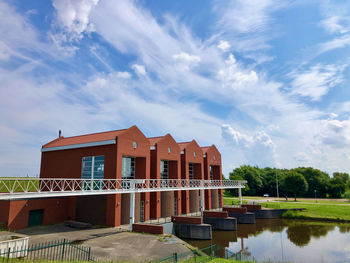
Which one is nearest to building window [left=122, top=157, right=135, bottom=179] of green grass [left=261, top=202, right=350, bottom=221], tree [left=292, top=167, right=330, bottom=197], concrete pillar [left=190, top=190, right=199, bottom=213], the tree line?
concrete pillar [left=190, top=190, right=199, bottom=213]

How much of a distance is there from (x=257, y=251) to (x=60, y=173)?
22.8 m

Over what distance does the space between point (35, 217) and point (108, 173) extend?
7685 mm

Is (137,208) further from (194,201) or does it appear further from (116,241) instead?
(194,201)

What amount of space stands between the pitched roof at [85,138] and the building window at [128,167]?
3.13 meters

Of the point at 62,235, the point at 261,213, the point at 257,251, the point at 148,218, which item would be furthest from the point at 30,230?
the point at 261,213

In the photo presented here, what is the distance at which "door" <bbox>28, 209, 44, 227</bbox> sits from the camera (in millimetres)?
22891

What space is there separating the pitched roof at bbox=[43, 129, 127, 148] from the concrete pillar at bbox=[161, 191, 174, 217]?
32.8 feet

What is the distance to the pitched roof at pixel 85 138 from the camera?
26.7 metres

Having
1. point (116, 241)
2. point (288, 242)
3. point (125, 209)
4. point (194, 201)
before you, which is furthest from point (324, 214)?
point (116, 241)

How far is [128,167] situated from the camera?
92.4 feet

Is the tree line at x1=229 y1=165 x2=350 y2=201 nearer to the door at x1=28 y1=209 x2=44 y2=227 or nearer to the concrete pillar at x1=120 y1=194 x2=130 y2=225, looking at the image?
the concrete pillar at x1=120 y1=194 x2=130 y2=225

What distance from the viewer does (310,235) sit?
28.9 m

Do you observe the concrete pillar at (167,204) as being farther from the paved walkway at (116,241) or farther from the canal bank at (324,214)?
the canal bank at (324,214)

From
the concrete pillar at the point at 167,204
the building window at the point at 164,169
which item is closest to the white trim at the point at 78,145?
the building window at the point at 164,169
